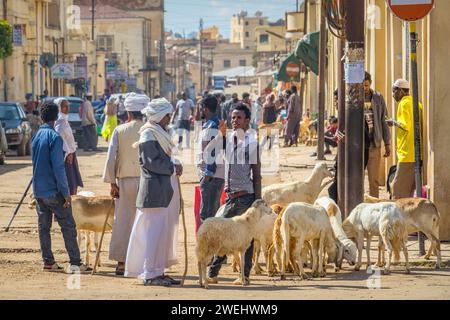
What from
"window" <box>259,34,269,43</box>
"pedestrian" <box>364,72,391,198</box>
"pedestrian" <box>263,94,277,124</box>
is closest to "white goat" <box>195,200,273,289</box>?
"pedestrian" <box>364,72,391,198</box>

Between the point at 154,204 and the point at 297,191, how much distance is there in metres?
3.43

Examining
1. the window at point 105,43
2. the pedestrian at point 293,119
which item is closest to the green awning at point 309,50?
the pedestrian at point 293,119

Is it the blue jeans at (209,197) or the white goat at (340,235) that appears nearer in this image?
the white goat at (340,235)

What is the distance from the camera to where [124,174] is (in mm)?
13117

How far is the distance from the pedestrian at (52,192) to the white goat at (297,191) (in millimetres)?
2755

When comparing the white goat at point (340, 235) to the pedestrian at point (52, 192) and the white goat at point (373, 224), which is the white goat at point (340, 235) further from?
the pedestrian at point (52, 192)

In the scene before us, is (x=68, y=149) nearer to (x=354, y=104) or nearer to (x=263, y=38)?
(x=354, y=104)

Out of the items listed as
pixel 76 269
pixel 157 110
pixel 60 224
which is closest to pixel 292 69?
pixel 60 224

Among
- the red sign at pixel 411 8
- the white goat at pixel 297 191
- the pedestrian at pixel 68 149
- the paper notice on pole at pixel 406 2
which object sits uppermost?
the paper notice on pole at pixel 406 2

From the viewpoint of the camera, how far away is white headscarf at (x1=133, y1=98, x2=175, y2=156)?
40.7ft

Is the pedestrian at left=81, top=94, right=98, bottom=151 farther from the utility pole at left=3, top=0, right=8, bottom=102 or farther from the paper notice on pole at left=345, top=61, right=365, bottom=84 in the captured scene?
the paper notice on pole at left=345, top=61, right=365, bottom=84

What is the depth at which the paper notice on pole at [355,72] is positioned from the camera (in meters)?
14.7

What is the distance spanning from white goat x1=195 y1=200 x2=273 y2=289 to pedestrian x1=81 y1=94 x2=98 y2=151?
25529 mm

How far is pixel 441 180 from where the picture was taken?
1491 cm
